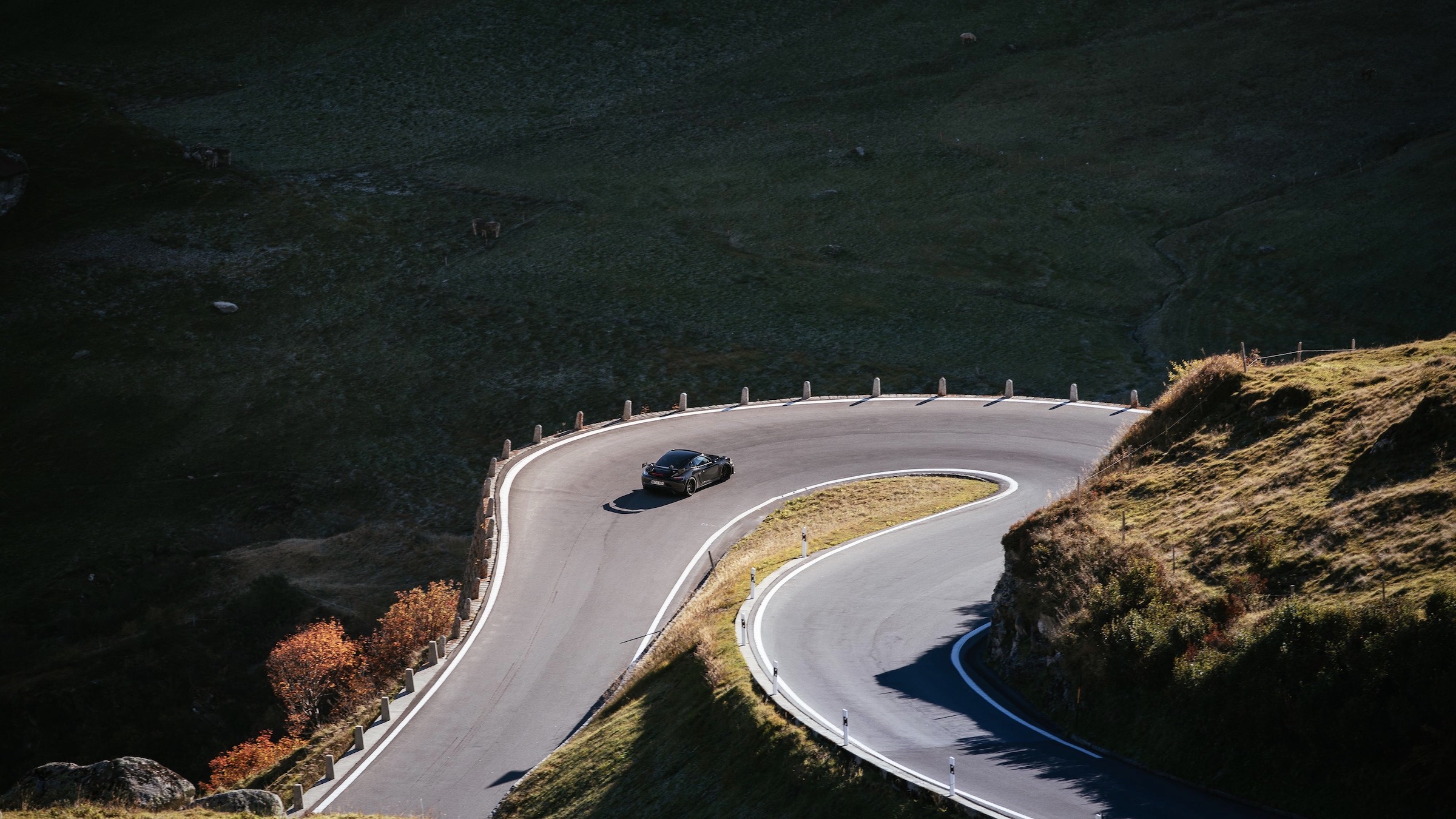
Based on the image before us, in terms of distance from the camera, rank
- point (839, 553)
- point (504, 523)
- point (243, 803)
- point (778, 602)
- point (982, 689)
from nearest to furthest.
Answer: point (982, 689), point (243, 803), point (778, 602), point (839, 553), point (504, 523)

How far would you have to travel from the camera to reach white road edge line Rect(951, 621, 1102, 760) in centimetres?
1741

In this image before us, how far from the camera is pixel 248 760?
35938 millimetres

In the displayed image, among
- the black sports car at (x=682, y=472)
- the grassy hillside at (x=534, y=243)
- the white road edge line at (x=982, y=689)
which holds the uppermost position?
the grassy hillside at (x=534, y=243)

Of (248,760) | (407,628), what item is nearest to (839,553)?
(407,628)

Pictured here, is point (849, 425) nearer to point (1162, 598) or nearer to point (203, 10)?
point (1162, 598)

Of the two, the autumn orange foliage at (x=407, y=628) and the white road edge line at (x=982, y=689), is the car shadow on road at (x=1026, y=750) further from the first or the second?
the autumn orange foliage at (x=407, y=628)

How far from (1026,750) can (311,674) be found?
27.5 metres

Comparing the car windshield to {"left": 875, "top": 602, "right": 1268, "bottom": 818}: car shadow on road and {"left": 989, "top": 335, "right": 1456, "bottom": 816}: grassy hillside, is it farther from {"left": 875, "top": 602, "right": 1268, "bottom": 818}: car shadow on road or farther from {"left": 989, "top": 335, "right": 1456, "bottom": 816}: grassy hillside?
{"left": 875, "top": 602, "right": 1268, "bottom": 818}: car shadow on road

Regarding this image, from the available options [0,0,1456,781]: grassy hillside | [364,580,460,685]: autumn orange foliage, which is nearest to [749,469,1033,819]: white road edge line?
[364,580,460,685]: autumn orange foliage

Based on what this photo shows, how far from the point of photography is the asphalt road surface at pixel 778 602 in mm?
18688

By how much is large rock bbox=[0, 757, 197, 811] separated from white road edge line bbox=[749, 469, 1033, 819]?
38.3 ft

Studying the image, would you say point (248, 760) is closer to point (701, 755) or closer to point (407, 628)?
point (407, 628)

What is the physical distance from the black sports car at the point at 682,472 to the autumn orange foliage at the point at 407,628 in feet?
24.8

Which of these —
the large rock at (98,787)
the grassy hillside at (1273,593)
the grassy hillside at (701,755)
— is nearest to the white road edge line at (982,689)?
→ the grassy hillside at (1273,593)
